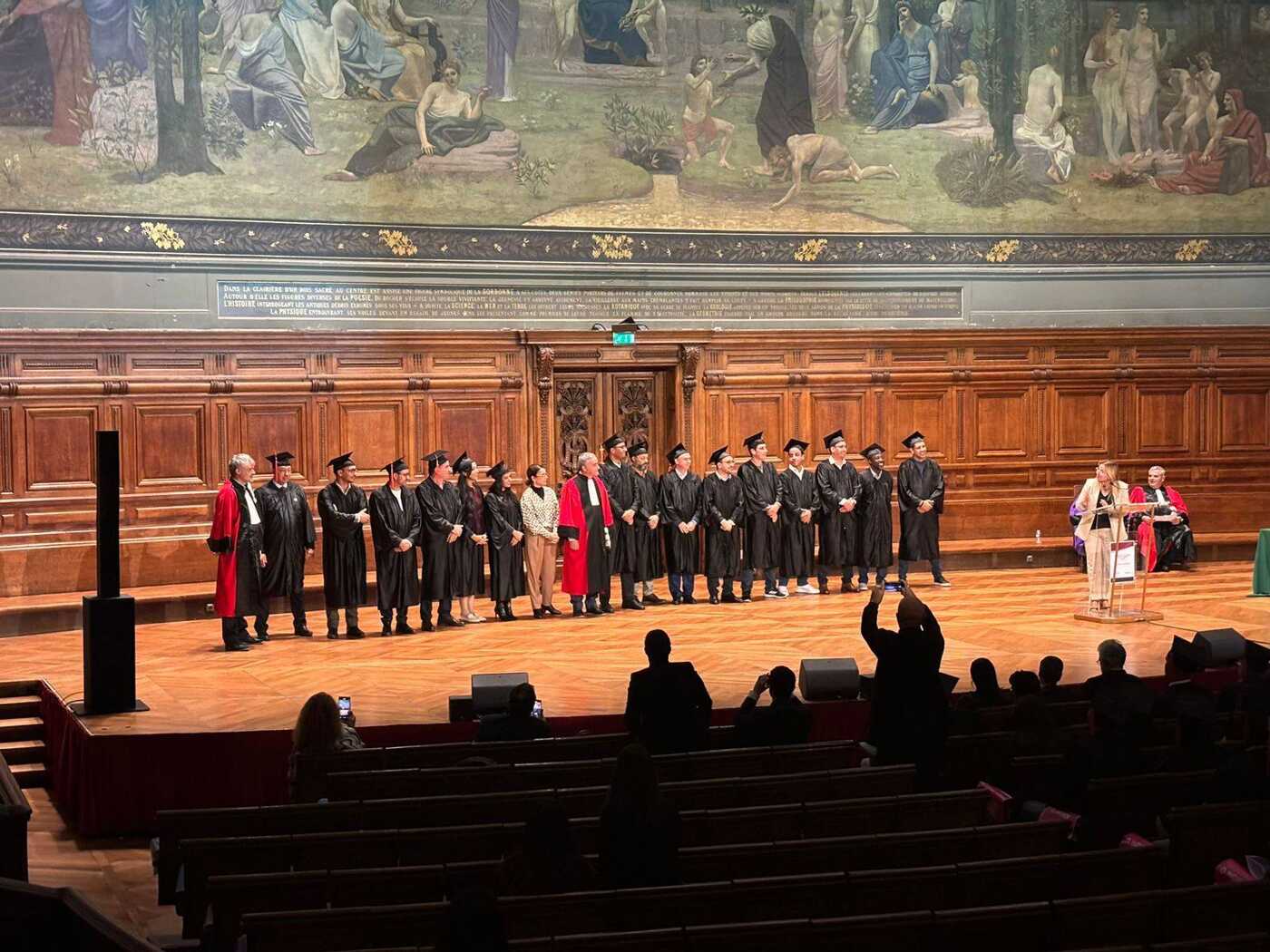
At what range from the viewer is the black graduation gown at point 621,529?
14062mm

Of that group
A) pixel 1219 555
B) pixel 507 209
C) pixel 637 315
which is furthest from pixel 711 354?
pixel 1219 555

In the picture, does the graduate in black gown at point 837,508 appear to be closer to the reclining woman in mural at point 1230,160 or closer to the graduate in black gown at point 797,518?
the graduate in black gown at point 797,518

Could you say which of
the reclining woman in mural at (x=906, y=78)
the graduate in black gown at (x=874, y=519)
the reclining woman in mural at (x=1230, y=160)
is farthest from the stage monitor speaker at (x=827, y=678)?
the reclining woman in mural at (x=1230, y=160)

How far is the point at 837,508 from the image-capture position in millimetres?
14844

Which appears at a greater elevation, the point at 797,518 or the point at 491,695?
the point at 797,518

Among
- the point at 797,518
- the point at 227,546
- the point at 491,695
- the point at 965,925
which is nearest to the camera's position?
the point at 965,925

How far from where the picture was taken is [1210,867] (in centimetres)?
491

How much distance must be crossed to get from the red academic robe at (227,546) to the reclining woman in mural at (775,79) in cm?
719

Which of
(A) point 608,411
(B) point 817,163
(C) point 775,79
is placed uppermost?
(C) point 775,79

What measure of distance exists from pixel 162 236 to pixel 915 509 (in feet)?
25.2

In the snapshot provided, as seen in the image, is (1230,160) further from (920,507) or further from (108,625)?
(108,625)

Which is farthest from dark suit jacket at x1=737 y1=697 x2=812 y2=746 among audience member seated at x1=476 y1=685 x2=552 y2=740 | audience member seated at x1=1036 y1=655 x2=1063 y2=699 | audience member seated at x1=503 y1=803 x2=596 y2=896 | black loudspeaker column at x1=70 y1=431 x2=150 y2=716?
black loudspeaker column at x1=70 y1=431 x2=150 y2=716

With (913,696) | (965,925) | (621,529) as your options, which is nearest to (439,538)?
(621,529)

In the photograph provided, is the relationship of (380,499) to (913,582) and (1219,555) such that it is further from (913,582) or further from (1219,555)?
(1219,555)
